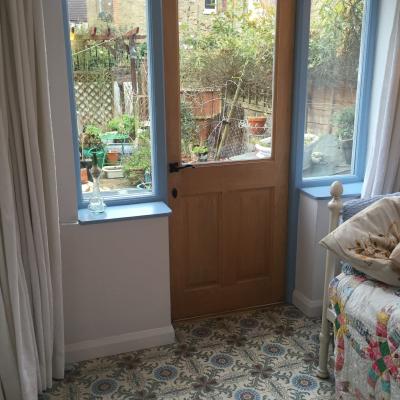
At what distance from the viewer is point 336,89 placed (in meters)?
2.88

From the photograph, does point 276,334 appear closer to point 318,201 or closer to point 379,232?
point 318,201

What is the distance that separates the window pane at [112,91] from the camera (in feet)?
7.70

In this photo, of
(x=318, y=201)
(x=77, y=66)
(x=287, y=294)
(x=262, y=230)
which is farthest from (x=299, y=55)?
(x=287, y=294)

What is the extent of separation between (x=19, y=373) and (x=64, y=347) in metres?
0.32

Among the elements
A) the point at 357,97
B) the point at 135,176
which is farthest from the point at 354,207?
the point at 135,176

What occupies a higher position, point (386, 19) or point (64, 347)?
point (386, 19)

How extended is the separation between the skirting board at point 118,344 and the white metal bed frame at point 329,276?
32.7 inches

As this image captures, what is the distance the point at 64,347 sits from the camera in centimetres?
235

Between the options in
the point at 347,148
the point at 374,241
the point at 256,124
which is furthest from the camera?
the point at 347,148

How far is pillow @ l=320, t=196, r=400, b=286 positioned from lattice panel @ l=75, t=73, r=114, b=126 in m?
1.31

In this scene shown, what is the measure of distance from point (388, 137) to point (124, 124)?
4.81 feet

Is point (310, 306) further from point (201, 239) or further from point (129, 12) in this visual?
point (129, 12)

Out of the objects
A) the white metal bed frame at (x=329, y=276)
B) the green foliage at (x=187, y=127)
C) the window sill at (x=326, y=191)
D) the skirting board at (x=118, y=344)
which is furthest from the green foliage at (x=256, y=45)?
the skirting board at (x=118, y=344)

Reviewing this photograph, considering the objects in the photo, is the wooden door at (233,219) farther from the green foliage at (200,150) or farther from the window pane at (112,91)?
the window pane at (112,91)
